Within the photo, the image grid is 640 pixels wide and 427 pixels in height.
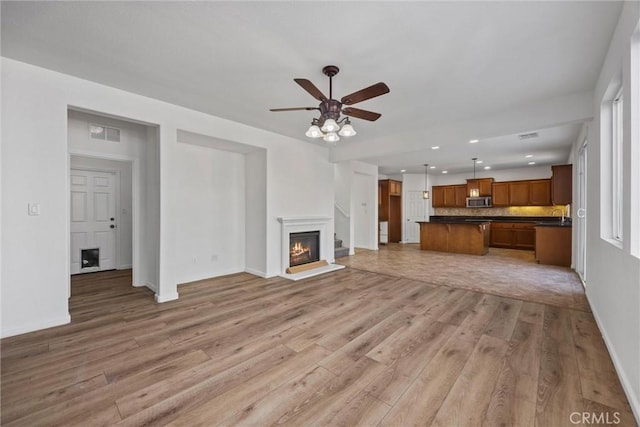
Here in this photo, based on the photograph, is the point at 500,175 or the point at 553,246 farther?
the point at 500,175

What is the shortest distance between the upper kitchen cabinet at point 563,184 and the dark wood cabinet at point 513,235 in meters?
3.14

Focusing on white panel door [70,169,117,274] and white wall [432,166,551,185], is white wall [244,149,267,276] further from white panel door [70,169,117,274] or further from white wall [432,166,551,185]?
white wall [432,166,551,185]

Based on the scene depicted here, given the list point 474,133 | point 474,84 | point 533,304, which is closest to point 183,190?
point 474,84

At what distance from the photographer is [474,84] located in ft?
10.5

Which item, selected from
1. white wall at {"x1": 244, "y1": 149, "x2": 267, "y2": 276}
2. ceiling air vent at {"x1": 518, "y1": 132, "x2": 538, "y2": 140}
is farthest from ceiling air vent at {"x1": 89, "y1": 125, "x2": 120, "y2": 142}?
ceiling air vent at {"x1": 518, "y1": 132, "x2": 538, "y2": 140}

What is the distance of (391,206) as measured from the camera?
33.0 feet

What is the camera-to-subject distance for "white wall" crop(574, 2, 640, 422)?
68.5 inches

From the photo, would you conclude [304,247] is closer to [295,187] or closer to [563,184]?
[295,187]

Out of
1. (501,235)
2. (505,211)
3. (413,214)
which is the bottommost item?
(501,235)

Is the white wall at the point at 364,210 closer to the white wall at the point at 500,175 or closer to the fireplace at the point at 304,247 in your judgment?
the fireplace at the point at 304,247

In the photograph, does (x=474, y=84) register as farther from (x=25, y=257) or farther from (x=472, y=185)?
(x=472, y=185)

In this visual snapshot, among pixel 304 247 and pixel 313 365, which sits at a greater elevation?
pixel 304 247

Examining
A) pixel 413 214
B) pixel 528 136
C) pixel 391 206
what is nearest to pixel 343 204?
pixel 391 206

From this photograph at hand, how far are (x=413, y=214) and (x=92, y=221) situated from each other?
9.56 meters
